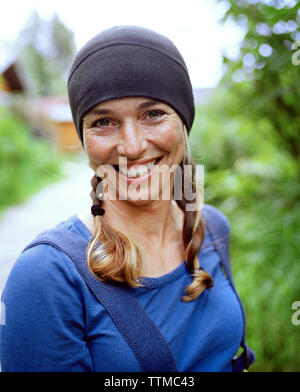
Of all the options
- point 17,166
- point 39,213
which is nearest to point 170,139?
point 39,213

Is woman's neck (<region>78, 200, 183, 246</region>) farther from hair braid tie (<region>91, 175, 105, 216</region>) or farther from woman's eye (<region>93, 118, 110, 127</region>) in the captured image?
woman's eye (<region>93, 118, 110, 127</region>)

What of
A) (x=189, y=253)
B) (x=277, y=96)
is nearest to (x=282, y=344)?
(x=189, y=253)

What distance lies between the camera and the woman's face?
1.28 m

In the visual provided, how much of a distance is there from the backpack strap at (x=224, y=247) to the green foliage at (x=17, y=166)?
19.0 ft

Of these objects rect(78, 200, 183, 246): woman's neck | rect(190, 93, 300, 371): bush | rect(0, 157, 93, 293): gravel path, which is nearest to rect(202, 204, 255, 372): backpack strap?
rect(78, 200, 183, 246): woman's neck

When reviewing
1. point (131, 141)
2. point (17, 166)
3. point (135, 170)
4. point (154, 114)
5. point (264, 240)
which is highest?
point (17, 166)

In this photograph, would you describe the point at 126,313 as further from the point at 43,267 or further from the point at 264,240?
the point at 264,240

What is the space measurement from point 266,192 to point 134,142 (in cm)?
293

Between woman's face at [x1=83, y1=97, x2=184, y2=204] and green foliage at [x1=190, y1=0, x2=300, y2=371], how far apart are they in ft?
3.63

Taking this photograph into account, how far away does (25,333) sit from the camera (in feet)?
3.52

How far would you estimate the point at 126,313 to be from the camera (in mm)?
1189

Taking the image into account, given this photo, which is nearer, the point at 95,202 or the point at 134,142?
the point at 134,142

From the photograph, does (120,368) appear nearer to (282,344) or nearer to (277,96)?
(282,344)
